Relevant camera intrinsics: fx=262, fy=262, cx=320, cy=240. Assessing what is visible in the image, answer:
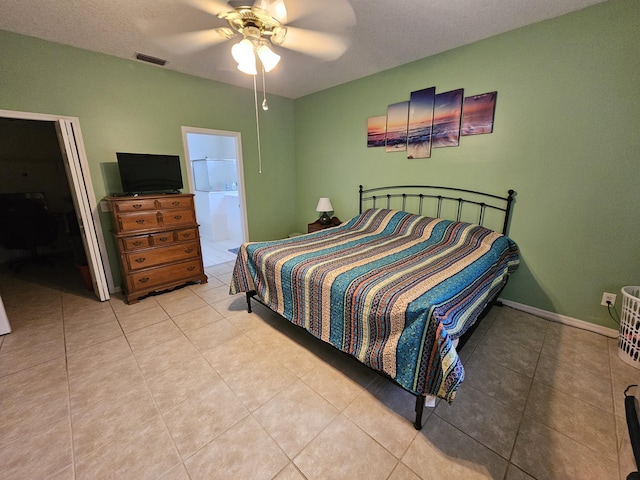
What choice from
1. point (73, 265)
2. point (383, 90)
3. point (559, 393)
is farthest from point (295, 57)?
point (73, 265)

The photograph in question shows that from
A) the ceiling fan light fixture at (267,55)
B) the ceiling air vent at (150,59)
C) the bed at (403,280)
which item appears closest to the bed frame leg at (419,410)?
the bed at (403,280)

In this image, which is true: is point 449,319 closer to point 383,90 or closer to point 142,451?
point 142,451

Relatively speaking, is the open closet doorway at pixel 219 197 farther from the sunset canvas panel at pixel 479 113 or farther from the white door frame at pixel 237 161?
the sunset canvas panel at pixel 479 113

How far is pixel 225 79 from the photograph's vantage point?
3455 millimetres

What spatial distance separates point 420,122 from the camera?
2.95 meters

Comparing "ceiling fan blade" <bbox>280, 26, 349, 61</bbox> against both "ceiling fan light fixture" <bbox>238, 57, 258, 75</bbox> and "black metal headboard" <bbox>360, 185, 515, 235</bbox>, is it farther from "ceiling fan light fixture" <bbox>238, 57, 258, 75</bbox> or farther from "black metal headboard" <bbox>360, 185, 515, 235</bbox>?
"black metal headboard" <bbox>360, 185, 515, 235</bbox>

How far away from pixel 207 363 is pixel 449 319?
1677 millimetres

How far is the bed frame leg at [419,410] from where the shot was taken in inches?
53.9

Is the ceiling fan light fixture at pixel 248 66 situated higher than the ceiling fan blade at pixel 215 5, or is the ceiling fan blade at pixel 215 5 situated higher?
the ceiling fan blade at pixel 215 5

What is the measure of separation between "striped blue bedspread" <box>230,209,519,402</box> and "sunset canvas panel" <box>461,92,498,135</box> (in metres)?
0.93

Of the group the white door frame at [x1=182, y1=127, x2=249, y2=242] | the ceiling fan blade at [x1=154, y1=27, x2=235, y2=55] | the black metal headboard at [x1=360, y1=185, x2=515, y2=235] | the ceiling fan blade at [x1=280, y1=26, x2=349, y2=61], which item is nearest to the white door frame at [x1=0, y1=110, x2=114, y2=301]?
the white door frame at [x1=182, y1=127, x2=249, y2=242]

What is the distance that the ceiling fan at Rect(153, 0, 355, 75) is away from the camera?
1.60 meters

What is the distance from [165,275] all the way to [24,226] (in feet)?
8.99

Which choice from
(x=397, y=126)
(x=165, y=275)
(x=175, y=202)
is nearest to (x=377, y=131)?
(x=397, y=126)
